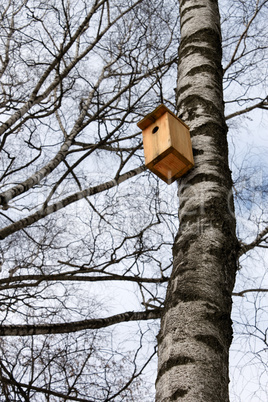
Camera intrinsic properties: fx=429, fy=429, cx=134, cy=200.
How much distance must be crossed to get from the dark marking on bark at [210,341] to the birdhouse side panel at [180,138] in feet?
2.69

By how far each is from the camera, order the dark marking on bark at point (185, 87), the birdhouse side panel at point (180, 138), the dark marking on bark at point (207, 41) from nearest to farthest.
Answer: the birdhouse side panel at point (180, 138) < the dark marking on bark at point (185, 87) < the dark marking on bark at point (207, 41)

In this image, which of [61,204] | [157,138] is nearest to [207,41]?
[157,138]

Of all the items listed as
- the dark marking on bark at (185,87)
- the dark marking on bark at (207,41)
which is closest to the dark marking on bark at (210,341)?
the dark marking on bark at (185,87)

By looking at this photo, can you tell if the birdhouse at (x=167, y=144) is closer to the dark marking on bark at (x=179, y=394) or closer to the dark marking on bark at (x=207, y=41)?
the dark marking on bark at (x=207, y=41)

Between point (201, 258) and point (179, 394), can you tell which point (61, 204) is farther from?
point (179, 394)

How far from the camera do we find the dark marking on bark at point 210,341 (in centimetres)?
126

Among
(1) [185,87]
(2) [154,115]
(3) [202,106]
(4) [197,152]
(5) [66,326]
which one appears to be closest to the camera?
(4) [197,152]

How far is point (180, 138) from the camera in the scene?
6.56ft

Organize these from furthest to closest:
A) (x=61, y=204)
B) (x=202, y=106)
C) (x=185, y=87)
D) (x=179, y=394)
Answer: (x=61, y=204) → (x=185, y=87) → (x=202, y=106) → (x=179, y=394)

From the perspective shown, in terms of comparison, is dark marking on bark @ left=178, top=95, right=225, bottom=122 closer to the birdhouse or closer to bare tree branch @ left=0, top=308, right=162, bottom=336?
the birdhouse

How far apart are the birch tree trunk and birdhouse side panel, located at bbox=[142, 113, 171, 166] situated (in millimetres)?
110

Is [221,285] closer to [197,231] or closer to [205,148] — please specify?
[197,231]

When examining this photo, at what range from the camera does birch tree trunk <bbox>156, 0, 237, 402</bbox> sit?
3.96 feet

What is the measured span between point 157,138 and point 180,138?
24cm
